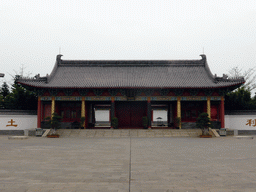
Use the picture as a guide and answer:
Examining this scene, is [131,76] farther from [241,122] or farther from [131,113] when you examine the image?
[241,122]

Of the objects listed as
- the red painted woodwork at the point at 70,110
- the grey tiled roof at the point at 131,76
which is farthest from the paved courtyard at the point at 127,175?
the red painted woodwork at the point at 70,110

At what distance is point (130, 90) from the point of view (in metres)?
22.2

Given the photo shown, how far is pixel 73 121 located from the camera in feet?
78.9

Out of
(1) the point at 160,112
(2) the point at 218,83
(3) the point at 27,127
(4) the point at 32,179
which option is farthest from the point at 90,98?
(4) the point at 32,179

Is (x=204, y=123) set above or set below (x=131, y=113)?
below

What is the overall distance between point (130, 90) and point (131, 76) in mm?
2573

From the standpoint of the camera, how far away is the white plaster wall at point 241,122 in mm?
22484

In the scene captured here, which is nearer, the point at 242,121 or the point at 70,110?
Answer: the point at 242,121

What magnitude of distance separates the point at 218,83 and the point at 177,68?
16.5 feet

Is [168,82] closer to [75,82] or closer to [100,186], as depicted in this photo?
[75,82]

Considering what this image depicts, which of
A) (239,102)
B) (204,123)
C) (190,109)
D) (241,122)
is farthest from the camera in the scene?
(239,102)

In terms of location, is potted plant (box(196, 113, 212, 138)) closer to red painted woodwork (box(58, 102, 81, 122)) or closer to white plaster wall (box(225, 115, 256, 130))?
white plaster wall (box(225, 115, 256, 130))

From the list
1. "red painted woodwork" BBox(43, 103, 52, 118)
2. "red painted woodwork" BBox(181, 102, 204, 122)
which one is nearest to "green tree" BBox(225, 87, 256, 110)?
"red painted woodwork" BBox(181, 102, 204, 122)

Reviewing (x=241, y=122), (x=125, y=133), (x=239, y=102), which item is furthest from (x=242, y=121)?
(x=125, y=133)
